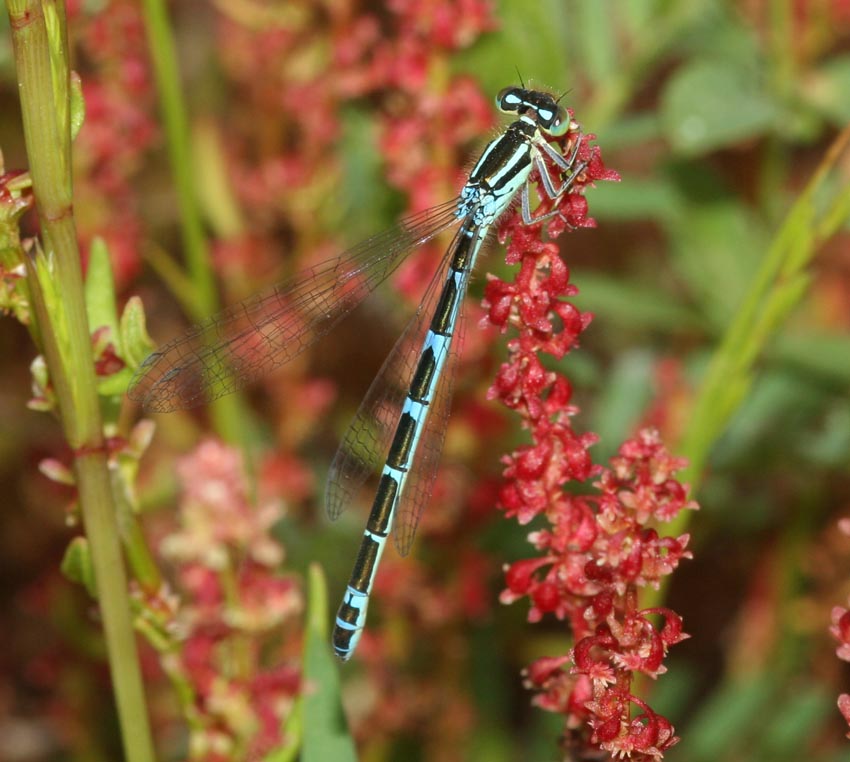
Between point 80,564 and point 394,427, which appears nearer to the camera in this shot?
point 80,564

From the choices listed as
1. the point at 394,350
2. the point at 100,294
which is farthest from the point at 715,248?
the point at 100,294

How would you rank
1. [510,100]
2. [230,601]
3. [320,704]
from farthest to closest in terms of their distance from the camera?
[510,100] → [230,601] → [320,704]

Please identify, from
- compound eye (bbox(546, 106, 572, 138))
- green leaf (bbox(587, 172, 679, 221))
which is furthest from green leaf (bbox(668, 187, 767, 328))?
compound eye (bbox(546, 106, 572, 138))

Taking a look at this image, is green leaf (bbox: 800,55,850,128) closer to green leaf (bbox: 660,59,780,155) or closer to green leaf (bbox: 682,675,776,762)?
green leaf (bbox: 660,59,780,155)

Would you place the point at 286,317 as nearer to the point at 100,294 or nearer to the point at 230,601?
the point at 230,601

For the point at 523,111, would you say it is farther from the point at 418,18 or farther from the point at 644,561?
the point at 644,561
